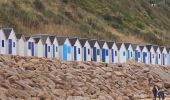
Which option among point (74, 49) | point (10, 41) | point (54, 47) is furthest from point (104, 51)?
point (10, 41)

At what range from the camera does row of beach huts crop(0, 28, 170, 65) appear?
50094 mm

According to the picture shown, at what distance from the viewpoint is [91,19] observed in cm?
9669

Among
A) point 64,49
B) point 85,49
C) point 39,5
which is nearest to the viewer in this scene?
point 64,49

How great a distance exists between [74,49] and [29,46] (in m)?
6.91

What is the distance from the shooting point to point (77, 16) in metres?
94.8

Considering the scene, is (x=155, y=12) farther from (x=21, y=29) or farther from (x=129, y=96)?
(x=129, y=96)

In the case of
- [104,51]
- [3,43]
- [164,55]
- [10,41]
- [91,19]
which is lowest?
[164,55]

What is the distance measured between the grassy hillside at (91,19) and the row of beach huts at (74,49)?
1187 centimetres

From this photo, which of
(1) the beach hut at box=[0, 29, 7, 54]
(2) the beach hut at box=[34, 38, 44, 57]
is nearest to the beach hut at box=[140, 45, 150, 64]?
(2) the beach hut at box=[34, 38, 44, 57]

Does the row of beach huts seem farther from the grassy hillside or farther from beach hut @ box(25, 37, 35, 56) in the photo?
the grassy hillside

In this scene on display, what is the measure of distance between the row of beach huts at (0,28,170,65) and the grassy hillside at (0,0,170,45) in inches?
467

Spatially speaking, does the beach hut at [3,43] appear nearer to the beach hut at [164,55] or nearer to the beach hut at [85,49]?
the beach hut at [85,49]

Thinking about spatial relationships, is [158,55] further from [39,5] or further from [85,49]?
[39,5]

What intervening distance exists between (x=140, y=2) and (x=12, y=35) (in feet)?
231
